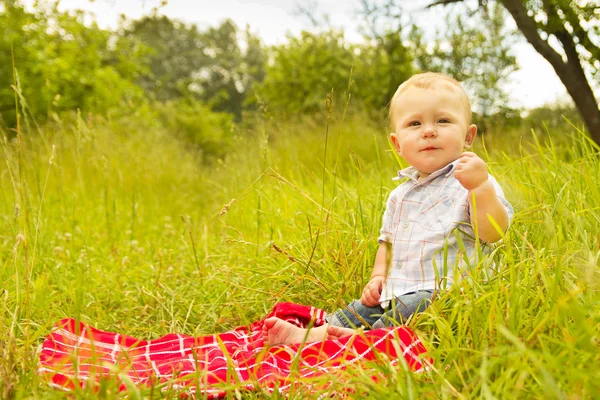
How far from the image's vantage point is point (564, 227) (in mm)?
1981

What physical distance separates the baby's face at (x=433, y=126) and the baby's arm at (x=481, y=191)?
221 millimetres

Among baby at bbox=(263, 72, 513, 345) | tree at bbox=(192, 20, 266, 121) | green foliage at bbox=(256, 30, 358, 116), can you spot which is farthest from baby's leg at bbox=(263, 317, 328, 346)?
tree at bbox=(192, 20, 266, 121)

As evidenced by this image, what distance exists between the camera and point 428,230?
2.07 meters

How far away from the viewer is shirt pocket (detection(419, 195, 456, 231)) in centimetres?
203

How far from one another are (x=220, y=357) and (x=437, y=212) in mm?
945

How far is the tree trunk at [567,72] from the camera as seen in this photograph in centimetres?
340

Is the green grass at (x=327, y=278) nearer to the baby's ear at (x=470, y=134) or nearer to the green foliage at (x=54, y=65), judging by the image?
the baby's ear at (x=470, y=134)

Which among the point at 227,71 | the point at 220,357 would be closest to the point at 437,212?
the point at 220,357

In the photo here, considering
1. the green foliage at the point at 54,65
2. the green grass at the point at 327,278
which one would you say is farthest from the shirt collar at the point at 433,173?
the green foliage at the point at 54,65

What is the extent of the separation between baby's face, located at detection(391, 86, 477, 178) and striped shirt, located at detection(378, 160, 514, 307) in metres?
0.06

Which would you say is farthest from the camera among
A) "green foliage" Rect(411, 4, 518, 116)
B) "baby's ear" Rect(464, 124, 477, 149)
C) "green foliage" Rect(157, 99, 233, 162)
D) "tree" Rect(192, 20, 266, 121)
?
"tree" Rect(192, 20, 266, 121)

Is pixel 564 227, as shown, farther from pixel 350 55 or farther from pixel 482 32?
pixel 350 55

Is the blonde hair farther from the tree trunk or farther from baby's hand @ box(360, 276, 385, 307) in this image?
the tree trunk

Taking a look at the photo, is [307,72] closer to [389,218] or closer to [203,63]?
[389,218]
